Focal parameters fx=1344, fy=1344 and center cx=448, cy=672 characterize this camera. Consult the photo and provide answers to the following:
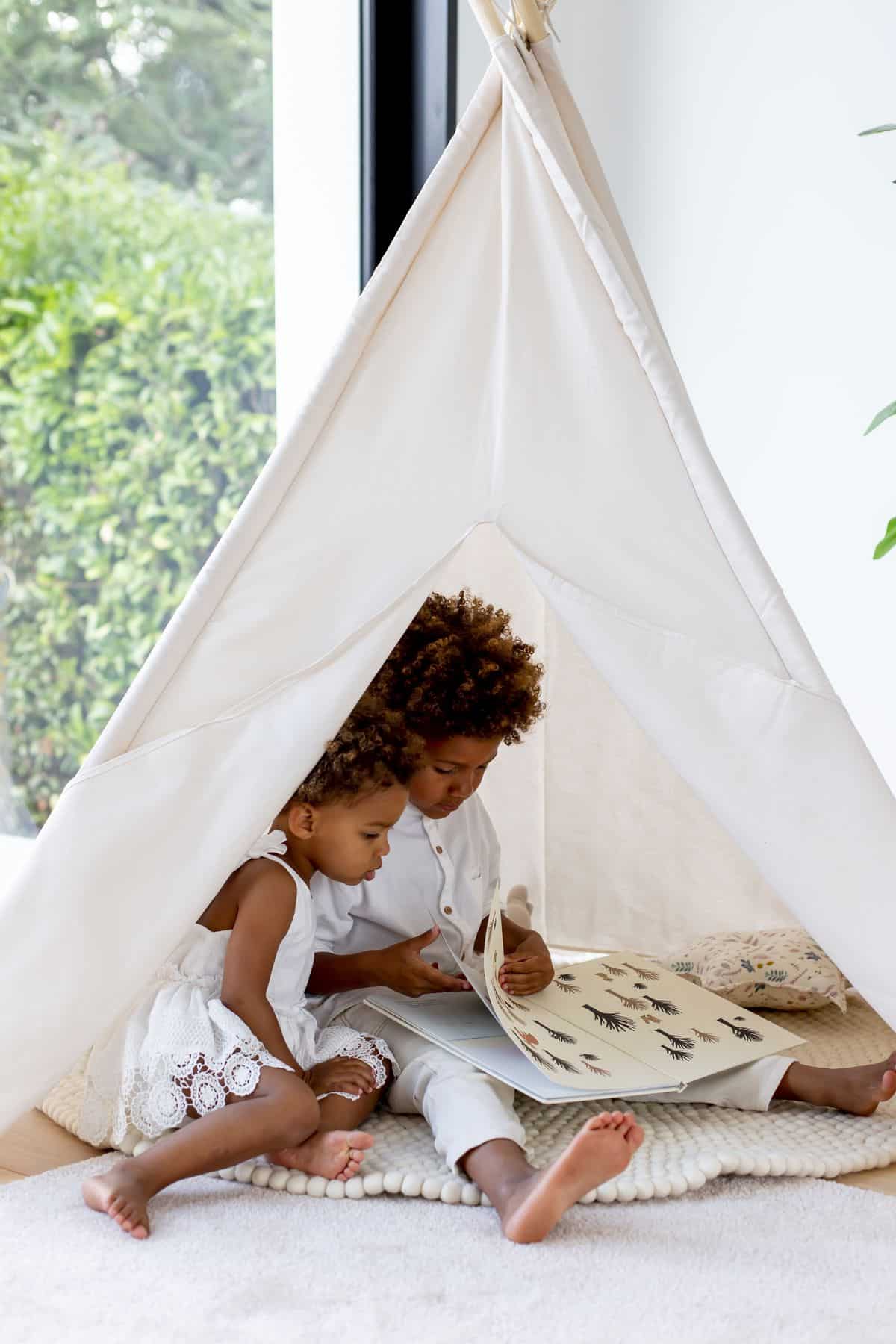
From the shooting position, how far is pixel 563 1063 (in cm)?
142

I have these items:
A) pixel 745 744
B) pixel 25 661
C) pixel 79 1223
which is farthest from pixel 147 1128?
pixel 25 661

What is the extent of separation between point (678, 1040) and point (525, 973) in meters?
0.20

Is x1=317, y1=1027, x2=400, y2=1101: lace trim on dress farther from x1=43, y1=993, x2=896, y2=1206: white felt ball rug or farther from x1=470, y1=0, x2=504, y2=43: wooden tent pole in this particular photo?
x1=470, y1=0, x2=504, y2=43: wooden tent pole

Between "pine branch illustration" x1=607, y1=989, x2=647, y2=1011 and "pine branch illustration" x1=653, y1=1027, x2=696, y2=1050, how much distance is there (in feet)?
0.23

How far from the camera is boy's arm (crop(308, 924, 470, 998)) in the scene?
156cm

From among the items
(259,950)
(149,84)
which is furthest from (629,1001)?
(149,84)

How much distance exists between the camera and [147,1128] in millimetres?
1369

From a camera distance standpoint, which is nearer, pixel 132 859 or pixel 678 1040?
pixel 132 859

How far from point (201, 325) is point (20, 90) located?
50cm

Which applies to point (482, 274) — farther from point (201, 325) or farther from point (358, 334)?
point (201, 325)

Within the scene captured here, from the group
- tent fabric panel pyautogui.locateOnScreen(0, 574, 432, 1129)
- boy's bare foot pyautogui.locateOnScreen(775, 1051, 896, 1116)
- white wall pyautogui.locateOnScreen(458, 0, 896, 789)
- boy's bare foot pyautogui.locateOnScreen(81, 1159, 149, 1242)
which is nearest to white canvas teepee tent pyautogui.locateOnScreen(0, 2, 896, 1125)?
tent fabric panel pyautogui.locateOnScreen(0, 574, 432, 1129)

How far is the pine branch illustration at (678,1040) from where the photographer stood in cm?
156

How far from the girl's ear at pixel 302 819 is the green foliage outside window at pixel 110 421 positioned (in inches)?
48.2

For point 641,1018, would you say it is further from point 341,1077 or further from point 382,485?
point 382,485
